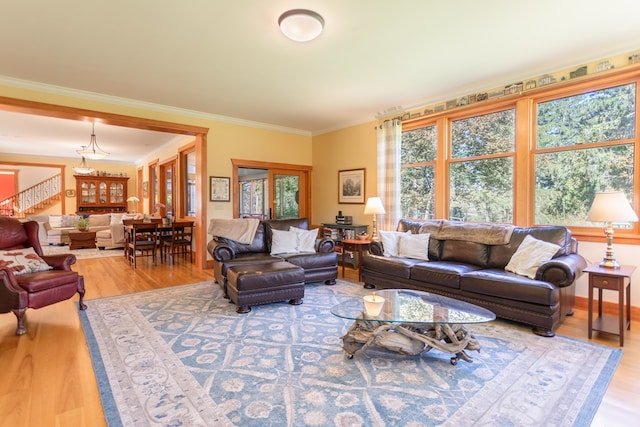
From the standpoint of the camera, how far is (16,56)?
11.7 ft

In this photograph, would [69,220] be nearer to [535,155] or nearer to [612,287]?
[535,155]

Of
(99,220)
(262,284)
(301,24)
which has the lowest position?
(262,284)

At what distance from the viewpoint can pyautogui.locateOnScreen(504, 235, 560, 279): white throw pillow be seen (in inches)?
127

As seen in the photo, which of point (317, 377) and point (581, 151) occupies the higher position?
point (581, 151)

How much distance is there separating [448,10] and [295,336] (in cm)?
312

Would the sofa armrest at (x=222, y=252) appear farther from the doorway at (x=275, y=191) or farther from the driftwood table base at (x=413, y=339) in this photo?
the doorway at (x=275, y=191)

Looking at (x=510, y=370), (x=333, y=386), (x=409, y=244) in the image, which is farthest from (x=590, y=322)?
(x=333, y=386)

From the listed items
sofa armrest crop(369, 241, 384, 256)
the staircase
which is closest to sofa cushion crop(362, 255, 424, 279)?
sofa armrest crop(369, 241, 384, 256)

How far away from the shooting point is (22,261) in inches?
130

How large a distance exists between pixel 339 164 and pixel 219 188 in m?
2.44

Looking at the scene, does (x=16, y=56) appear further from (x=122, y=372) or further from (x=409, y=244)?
(x=409, y=244)

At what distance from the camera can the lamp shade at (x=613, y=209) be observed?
2.88 m

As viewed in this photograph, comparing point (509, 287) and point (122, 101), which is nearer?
point (509, 287)

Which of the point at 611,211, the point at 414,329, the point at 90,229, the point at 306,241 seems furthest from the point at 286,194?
the point at 90,229
